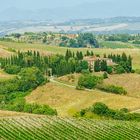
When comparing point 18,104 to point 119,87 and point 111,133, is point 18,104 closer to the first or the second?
point 119,87

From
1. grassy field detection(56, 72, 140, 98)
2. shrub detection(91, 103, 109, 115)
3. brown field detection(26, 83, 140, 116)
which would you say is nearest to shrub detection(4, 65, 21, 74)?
grassy field detection(56, 72, 140, 98)

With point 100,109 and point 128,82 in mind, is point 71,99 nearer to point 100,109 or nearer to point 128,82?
point 100,109

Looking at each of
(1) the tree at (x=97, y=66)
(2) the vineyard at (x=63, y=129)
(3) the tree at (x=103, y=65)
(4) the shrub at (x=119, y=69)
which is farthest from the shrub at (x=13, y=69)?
(2) the vineyard at (x=63, y=129)

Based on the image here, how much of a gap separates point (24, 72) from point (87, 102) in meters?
30.0

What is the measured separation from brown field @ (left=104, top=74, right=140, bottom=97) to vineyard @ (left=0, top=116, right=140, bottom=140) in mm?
40786

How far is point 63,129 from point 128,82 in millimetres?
55287

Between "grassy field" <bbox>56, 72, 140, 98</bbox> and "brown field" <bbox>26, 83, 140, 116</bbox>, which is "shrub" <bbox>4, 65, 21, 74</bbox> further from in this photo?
"brown field" <bbox>26, 83, 140, 116</bbox>

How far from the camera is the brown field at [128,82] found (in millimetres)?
122438

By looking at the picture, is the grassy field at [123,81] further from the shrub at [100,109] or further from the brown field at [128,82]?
the shrub at [100,109]

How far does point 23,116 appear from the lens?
284 feet

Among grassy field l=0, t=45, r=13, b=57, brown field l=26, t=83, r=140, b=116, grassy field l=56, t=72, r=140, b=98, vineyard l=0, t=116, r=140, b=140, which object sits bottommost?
brown field l=26, t=83, r=140, b=116

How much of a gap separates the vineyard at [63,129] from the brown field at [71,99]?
73.5 feet

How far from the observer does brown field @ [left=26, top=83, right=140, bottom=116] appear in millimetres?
107812

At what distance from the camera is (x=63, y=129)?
75.2 m
